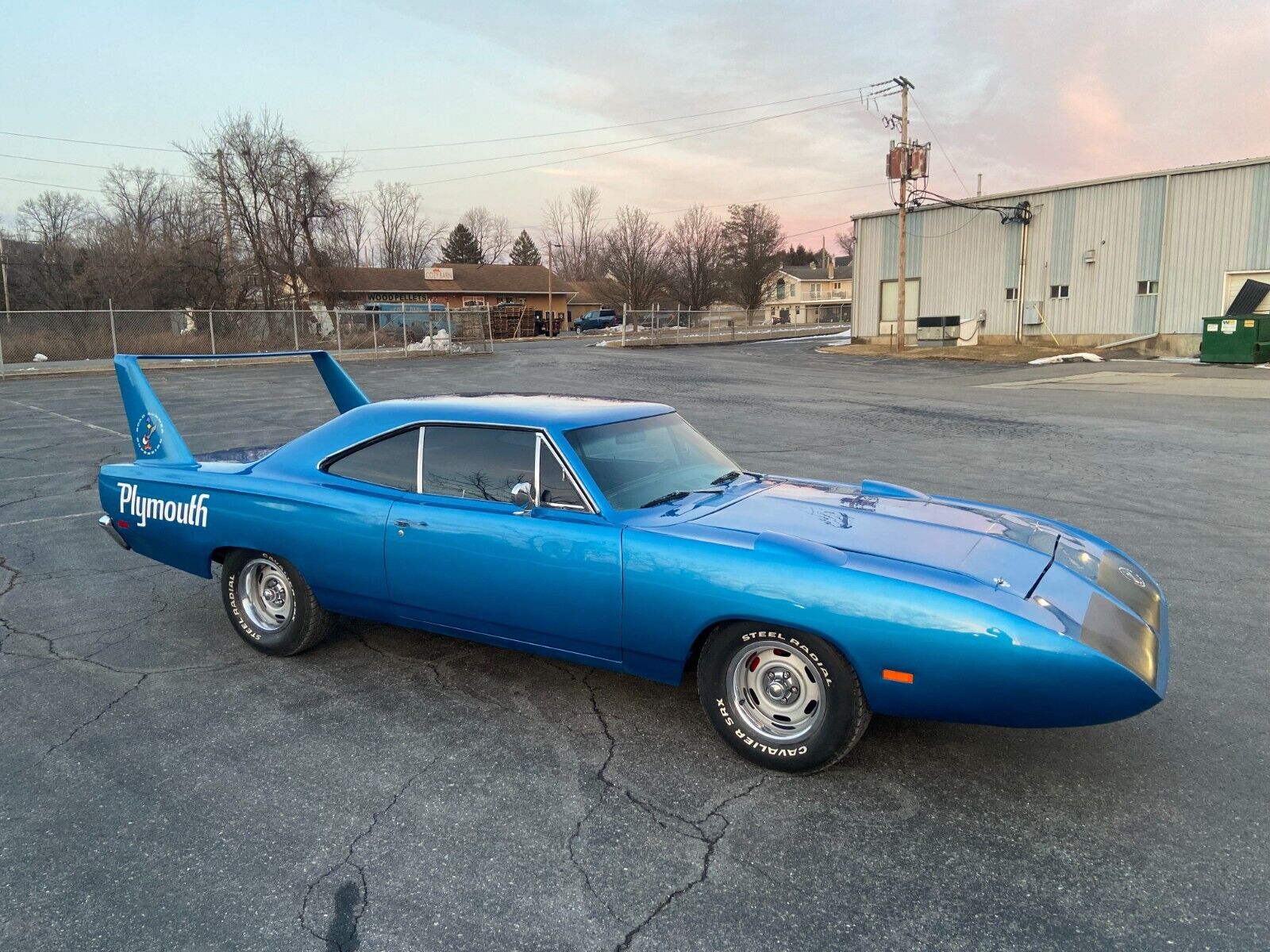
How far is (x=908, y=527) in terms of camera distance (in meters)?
3.58

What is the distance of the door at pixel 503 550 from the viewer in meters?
3.43

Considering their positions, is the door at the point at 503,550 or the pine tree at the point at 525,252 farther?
the pine tree at the point at 525,252

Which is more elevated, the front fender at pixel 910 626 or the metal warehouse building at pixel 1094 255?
the metal warehouse building at pixel 1094 255

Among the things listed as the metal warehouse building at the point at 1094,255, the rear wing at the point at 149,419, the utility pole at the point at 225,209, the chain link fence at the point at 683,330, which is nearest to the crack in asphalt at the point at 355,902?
the rear wing at the point at 149,419

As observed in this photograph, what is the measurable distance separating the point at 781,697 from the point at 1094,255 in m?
34.2

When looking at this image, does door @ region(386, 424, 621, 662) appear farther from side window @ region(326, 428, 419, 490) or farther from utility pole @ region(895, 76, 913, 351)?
utility pole @ region(895, 76, 913, 351)

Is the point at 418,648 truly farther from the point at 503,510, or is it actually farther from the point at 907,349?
the point at 907,349

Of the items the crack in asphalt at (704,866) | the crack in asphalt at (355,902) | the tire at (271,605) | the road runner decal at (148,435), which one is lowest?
the crack in asphalt at (355,902)

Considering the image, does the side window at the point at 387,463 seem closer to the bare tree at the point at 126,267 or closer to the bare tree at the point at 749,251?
the bare tree at the point at 126,267

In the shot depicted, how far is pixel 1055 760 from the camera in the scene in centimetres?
334

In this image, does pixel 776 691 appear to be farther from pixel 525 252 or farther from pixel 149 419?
pixel 525 252

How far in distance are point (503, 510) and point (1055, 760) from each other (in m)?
2.51

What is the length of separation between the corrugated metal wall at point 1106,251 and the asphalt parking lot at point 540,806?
1143 inches

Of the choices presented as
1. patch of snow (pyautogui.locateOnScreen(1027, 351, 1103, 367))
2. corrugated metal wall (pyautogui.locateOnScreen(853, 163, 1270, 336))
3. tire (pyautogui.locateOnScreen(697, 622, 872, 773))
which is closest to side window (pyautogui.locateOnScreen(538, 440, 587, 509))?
tire (pyautogui.locateOnScreen(697, 622, 872, 773))
